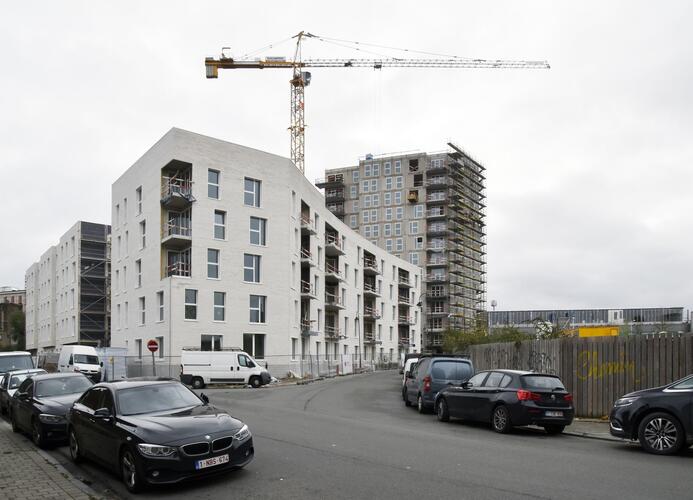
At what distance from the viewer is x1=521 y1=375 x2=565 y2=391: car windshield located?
48.1 feet

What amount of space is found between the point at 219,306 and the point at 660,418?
34.9 metres

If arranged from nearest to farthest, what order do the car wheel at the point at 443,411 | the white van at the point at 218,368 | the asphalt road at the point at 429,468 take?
the asphalt road at the point at 429,468
the car wheel at the point at 443,411
the white van at the point at 218,368

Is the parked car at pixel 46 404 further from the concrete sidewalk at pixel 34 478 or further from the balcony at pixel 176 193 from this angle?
the balcony at pixel 176 193

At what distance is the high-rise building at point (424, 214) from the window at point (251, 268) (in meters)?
63.5

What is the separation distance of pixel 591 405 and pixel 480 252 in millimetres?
105739

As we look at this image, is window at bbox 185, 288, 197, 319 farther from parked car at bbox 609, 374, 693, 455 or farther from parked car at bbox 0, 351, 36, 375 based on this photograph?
parked car at bbox 609, 374, 693, 455

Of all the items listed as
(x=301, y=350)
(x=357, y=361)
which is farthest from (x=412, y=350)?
(x=301, y=350)

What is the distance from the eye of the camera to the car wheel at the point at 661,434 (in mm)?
10955

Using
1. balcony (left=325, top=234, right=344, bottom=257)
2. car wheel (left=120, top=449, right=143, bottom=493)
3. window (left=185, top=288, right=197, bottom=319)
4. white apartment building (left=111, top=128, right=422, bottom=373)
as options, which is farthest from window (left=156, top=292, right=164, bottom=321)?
car wheel (left=120, top=449, right=143, bottom=493)

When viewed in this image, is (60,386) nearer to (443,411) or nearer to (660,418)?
(443,411)

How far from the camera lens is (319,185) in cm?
11725

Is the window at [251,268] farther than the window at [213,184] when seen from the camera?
Yes

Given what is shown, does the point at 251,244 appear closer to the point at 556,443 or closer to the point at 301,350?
the point at 301,350

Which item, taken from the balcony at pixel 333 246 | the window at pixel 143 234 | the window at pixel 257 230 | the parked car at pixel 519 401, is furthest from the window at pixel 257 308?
the parked car at pixel 519 401
